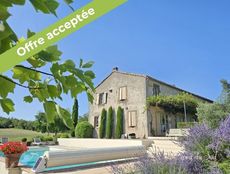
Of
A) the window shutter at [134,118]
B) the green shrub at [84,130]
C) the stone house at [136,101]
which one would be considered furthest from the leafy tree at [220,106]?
the green shrub at [84,130]

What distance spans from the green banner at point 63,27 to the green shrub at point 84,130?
30493 mm

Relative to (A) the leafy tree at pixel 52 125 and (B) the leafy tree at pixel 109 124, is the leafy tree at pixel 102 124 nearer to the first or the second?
(B) the leafy tree at pixel 109 124

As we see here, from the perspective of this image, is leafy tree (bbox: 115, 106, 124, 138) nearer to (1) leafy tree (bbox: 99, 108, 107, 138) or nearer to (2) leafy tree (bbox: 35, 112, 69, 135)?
(1) leafy tree (bbox: 99, 108, 107, 138)

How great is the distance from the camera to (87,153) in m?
13.7

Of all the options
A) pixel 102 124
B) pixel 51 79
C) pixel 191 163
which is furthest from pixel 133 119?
pixel 51 79

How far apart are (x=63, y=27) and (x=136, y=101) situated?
2776 centimetres

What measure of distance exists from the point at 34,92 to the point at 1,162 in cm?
1327

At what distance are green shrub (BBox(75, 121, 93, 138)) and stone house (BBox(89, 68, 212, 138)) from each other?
815mm

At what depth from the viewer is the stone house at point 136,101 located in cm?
2731

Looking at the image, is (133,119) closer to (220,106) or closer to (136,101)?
(136,101)

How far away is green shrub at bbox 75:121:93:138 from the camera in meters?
30.7

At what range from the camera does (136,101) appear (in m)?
28.4

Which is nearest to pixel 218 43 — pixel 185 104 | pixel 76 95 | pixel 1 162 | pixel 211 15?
pixel 211 15

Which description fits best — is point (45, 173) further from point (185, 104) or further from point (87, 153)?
point (185, 104)
